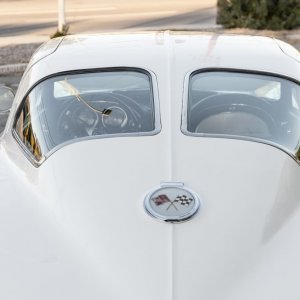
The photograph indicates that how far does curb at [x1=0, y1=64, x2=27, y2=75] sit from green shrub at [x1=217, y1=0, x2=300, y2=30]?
193 inches

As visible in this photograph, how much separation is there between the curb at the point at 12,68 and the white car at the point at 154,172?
21.4 feet

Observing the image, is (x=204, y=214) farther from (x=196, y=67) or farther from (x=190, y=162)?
(x=196, y=67)

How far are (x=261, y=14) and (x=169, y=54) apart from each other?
1011 centimetres

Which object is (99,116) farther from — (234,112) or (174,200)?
(174,200)

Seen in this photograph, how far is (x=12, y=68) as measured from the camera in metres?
10.7

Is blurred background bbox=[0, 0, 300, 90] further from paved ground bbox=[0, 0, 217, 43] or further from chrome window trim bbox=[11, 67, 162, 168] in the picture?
chrome window trim bbox=[11, 67, 162, 168]

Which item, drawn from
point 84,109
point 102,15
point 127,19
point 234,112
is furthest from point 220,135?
point 102,15

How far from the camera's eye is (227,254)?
264 centimetres

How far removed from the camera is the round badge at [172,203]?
2789mm

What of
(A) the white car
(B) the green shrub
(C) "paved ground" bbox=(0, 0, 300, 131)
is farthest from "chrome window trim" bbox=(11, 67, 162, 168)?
(B) the green shrub

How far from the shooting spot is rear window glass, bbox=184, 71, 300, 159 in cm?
347

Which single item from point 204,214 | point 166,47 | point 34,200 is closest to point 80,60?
point 166,47

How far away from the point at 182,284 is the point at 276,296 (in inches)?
12.9

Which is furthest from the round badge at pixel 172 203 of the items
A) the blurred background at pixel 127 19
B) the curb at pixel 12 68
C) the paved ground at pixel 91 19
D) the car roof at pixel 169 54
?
the curb at pixel 12 68
